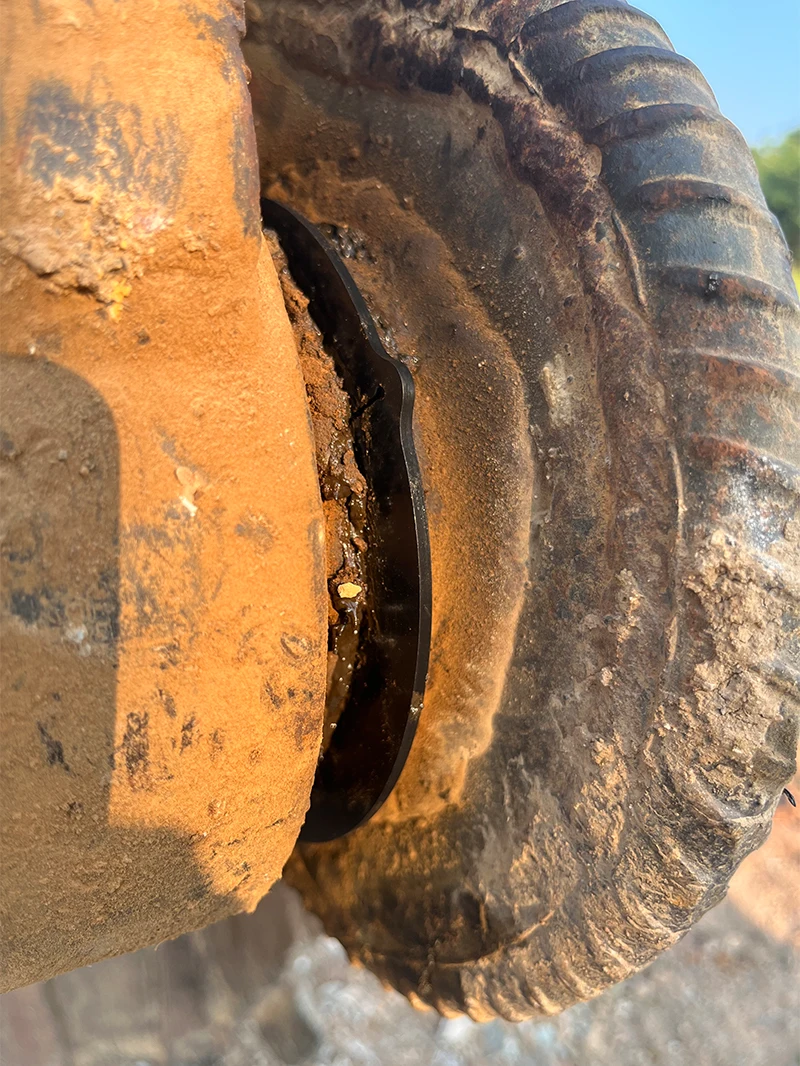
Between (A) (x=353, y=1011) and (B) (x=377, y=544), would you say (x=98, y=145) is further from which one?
(A) (x=353, y=1011)

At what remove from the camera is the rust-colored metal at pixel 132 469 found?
0.59 metres

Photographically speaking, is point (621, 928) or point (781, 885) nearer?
point (621, 928)

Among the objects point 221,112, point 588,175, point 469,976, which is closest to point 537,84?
point 588,175

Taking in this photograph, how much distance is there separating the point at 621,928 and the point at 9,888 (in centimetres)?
64

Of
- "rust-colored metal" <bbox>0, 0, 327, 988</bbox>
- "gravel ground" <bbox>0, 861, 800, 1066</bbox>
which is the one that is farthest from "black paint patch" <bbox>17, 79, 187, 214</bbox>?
"gravel ground" <bbox>0, 861, 800, 1066</bbox>

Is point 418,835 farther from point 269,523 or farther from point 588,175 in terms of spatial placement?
point 588,175

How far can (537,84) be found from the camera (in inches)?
34.1

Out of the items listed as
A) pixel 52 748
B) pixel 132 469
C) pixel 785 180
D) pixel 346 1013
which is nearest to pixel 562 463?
pixel 132 469

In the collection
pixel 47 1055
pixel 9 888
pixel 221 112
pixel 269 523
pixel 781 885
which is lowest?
pixel 47 1055

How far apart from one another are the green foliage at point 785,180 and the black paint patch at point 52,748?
197 inches

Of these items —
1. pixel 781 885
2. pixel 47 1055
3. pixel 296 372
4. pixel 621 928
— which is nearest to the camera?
pixel 296 372

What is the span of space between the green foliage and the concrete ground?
399 centimetres

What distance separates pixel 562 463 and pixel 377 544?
0.25 meters

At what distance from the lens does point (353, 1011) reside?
202cm
